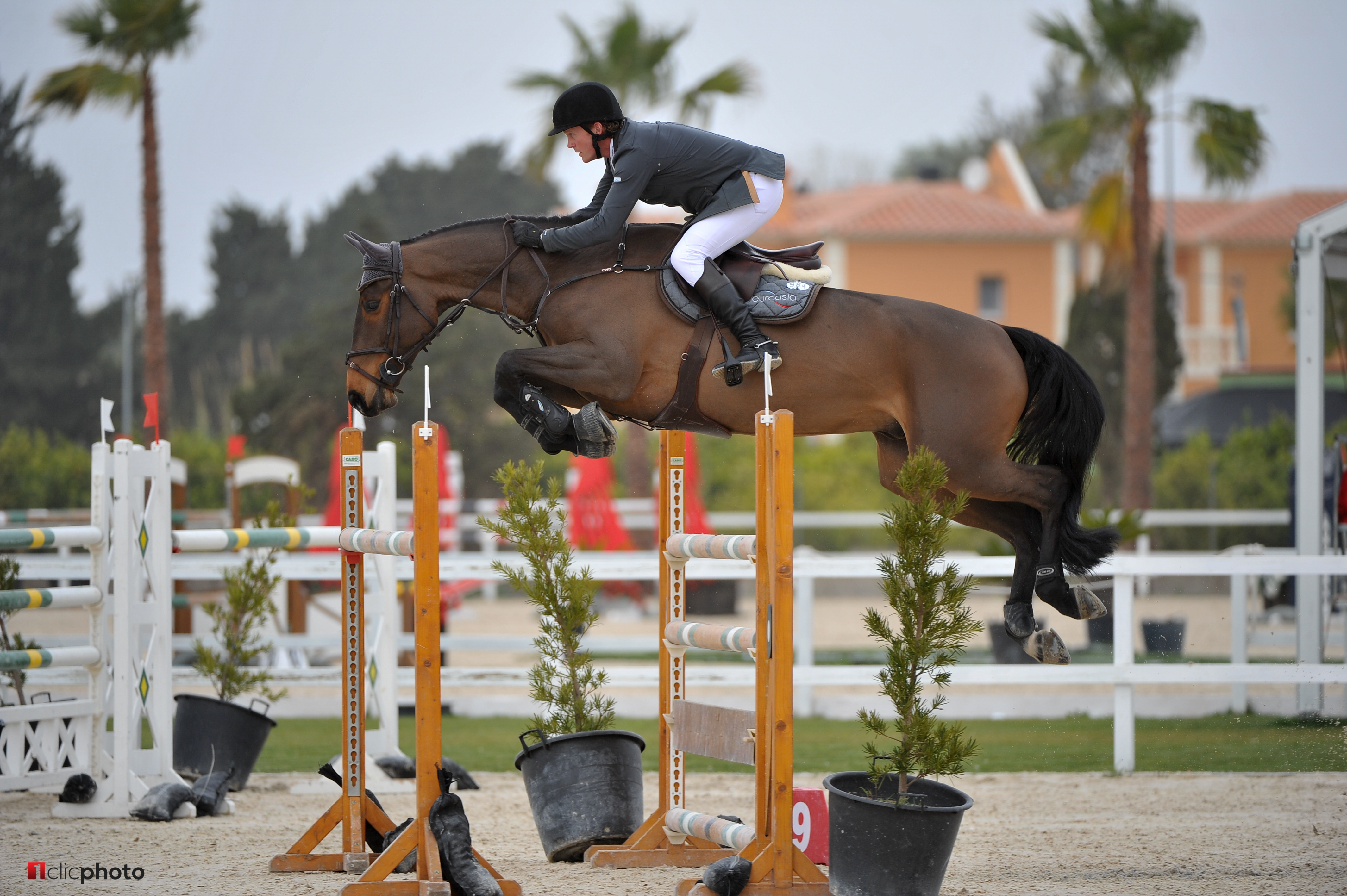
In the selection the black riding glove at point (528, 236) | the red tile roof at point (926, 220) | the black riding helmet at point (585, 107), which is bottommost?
the black riding glove at point (528, 236)

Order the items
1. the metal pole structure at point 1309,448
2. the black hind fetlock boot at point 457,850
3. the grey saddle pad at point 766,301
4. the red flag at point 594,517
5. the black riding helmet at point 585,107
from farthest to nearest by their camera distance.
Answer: the red flag at point 594,517, the metal pole structure at point 1309,448, the grey saddle pad at point 766,301, the black riding helmet at point 585,107, the black hind fetlock boot at point 457,850

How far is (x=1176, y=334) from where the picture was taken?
24156 mm

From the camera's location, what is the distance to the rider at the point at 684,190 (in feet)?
13.7

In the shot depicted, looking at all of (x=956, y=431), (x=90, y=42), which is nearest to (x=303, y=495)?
(x=956, y=431)

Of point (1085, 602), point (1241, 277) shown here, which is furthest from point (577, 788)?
point (1241, 277)

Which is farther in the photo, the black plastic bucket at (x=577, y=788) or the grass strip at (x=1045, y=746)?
the grass strip at (x=1045, y=746)

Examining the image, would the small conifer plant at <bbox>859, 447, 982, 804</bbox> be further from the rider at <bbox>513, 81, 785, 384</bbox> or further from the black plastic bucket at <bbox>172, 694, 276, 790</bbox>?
the black plastic bucket at <bbox>172, 694, 276, 790</bbox>

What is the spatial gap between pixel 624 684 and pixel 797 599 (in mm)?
2272

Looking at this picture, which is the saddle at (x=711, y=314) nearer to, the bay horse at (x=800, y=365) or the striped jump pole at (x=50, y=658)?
the bay horse at (x=800, y=365)

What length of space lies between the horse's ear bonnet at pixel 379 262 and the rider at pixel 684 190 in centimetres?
43

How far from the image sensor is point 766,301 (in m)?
4.32

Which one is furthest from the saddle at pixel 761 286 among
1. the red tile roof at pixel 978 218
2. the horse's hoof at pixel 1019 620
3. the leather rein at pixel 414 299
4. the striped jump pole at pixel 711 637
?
the red tile roof at pixel 978 218

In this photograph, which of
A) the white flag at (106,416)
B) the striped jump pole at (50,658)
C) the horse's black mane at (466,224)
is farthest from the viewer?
the white flag at (106,416)

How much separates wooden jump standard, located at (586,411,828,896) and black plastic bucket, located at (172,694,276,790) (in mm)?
2174
